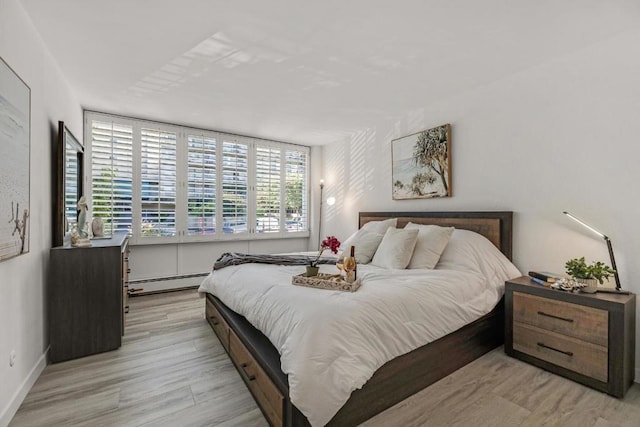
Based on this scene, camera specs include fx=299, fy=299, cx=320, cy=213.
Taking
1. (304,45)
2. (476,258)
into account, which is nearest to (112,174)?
(304,45)

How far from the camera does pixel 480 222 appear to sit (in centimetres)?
309

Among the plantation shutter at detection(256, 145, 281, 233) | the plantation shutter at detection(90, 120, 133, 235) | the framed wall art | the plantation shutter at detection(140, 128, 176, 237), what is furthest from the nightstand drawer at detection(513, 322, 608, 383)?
the plantation shutter at detection(90, 120, 133, 235)

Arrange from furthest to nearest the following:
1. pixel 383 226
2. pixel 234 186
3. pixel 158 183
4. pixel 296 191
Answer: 1. pixel 296 191
2. pixel 234 186
3. pixel 158 183
4. pixel 383 226

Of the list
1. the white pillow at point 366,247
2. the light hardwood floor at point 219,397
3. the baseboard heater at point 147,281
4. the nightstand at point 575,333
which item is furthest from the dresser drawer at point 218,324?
the nightstand at point 575,333

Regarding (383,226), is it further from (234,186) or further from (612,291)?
(234,186)

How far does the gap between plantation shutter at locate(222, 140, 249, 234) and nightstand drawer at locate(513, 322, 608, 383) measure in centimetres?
393

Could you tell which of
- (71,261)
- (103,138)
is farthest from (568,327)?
(103,138)

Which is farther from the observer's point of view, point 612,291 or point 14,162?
point 612,291

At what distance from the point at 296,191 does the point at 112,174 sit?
2834 millimetres

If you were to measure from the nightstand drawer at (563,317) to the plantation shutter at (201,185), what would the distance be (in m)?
4.05

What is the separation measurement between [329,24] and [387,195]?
2594 mm

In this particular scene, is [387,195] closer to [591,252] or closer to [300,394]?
[591,252]

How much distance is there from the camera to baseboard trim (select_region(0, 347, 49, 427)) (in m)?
1.68

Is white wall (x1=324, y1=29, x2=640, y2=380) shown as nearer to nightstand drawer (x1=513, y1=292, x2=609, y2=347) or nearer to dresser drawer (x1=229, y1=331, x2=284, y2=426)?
nightstand drawer (x1=513, y1=292, x2=609, y2=347)
